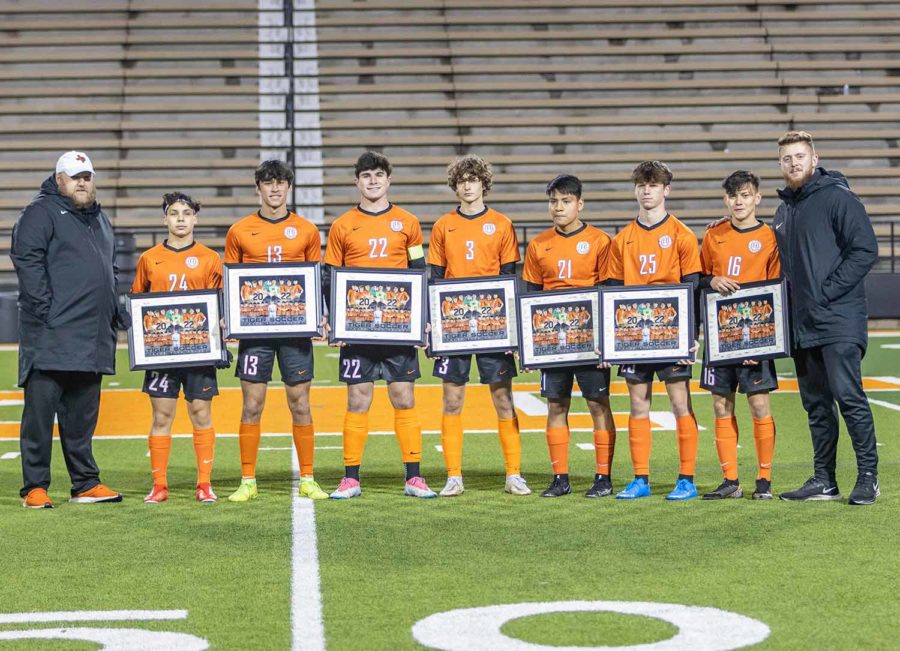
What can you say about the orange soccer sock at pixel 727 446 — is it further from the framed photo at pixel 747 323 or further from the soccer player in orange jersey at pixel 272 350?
the soccer player in orange jersey at pixel 272 350

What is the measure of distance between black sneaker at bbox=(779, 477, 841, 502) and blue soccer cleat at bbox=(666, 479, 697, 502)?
400 millimetres

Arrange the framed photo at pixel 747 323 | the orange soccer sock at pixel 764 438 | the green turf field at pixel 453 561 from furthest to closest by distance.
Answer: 1. the orange soccer sock at pixel 764 438
2. the framed photo at pixel 747 323
3. the green turf field at pixel 453 561

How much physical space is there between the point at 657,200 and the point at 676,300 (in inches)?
18.4

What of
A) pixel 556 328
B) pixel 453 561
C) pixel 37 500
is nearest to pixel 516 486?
pixel 556 328

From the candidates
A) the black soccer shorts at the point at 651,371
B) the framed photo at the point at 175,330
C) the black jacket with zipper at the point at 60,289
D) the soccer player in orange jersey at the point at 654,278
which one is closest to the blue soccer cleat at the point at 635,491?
the soccer player in orange jersey at the point at 654,278

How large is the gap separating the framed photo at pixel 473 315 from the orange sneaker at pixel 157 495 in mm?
1435

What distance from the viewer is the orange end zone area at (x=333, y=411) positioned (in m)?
9.00

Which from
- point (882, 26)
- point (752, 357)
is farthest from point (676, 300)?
point (882, 26)

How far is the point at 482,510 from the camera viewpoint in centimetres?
566

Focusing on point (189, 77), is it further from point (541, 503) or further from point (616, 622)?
point (616, 622)

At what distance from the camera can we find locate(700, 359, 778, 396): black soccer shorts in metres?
5.86

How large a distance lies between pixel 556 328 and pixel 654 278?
1.67ft

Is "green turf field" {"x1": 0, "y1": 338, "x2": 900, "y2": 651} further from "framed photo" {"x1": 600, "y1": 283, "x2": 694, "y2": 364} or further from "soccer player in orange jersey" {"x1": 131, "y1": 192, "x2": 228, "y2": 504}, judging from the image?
"framed photo" {"x1": 600, "y1": 283, "x2": 694, "y2": 364}

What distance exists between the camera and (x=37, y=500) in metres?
5.88
